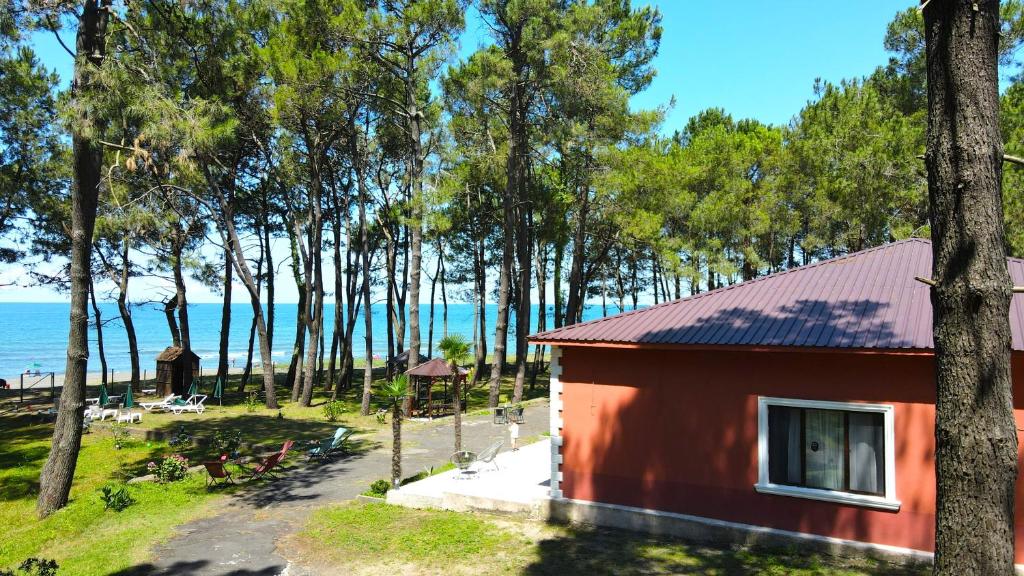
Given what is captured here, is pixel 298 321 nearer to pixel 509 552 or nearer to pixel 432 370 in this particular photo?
pixel 432 370

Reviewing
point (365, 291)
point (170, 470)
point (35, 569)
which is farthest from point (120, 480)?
point (365, 291)

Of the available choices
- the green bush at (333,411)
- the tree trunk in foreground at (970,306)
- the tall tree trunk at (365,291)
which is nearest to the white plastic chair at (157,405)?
the green bush at (333,411)

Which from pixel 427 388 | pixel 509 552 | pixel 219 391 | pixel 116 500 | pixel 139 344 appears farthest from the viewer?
pixel 139 344

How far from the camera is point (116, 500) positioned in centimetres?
1070

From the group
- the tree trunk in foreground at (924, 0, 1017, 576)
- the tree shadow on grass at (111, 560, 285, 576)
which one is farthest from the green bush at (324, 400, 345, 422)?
the tree trunk in foreground at (924, 0, 1017, 576)

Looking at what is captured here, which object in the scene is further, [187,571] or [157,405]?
[157,405]

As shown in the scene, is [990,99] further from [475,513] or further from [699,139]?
[699,139]

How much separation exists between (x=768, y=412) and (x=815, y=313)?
5.51 feet

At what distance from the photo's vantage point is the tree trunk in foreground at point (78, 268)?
421 inches

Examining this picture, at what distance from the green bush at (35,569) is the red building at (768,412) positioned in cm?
672

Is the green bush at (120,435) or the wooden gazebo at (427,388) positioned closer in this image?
the green bush at (120,435)

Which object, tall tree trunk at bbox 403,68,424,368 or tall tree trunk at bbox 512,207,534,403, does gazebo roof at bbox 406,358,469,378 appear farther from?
tall tree trunk at bbox 512,207,534,403

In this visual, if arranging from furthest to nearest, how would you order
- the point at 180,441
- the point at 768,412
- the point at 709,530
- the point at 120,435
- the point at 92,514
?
the point at 120,435 → the point at 180,441 → the point at 92,514 → the point at 709,530 → the point at 768,412

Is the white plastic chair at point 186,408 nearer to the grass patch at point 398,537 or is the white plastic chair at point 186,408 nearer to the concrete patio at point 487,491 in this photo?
the concrete patio at point 487,491
